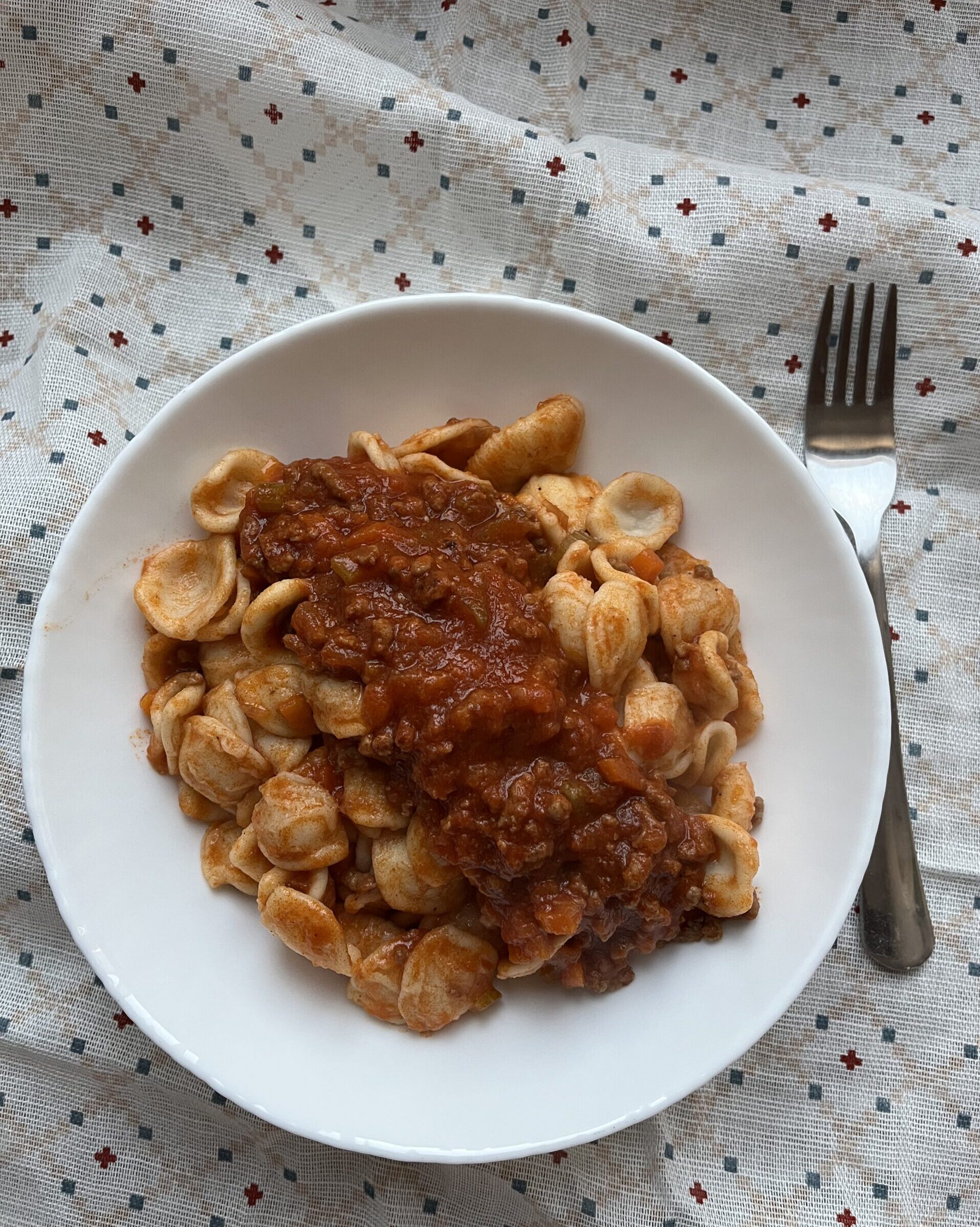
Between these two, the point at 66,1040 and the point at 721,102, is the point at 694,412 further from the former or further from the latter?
the point at 66,1040

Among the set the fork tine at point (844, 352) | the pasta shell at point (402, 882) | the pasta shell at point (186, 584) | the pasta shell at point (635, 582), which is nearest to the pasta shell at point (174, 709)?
the pasta shell at point (186, 584)

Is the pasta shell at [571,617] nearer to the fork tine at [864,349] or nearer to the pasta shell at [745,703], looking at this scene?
the pasta shell at [745,703]

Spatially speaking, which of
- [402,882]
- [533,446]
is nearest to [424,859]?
[402,882]

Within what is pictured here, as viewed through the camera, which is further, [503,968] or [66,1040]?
[66,1040]

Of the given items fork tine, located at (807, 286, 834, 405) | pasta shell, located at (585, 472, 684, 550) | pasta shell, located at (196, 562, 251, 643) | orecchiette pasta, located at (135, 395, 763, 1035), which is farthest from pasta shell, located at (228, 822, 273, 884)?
fork tine, located at (807, 286, 834, 405)

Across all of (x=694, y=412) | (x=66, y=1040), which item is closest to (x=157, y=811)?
(x=66, y=1040)

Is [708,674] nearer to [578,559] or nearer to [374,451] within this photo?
[578,559]
